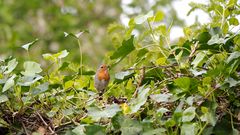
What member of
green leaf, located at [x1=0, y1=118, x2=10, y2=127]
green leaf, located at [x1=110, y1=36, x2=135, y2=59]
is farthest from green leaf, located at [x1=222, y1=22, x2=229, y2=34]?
green leaf, located at [x1=0, y1=118, x2=10, y2=127]

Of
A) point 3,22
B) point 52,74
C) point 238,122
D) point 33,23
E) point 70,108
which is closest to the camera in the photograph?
point 238,122

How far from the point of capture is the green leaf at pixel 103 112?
1.05 m

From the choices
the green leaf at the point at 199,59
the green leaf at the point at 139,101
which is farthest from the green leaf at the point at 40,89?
the green leaf at the point at 199,59

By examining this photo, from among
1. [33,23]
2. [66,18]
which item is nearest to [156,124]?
[66,18]

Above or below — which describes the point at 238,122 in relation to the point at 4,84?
below

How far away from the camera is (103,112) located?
1.06 meters

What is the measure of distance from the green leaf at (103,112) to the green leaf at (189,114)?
14cm

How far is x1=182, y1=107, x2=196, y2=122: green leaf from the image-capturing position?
3.28 ft

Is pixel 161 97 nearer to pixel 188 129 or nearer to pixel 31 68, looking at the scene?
pixel 188 129

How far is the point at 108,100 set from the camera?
1.22 metres

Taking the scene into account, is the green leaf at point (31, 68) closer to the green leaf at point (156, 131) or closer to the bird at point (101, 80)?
the bird at point (101, 80)

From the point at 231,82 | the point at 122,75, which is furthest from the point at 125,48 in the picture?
the point at 231,82

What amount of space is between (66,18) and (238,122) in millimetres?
6277

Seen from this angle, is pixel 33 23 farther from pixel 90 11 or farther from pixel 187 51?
pixel 187 51
